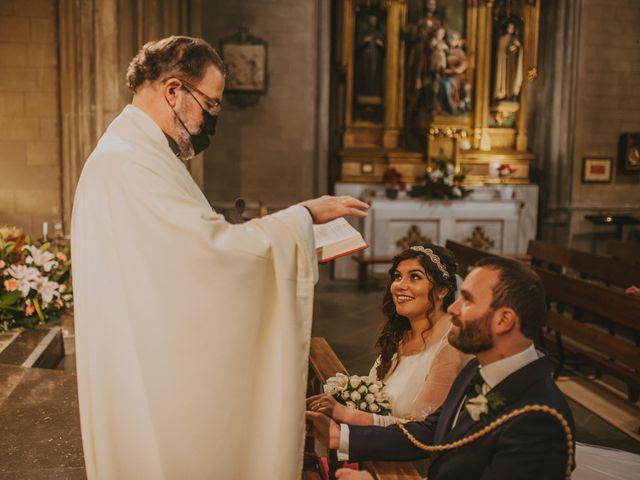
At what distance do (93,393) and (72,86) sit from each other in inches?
216

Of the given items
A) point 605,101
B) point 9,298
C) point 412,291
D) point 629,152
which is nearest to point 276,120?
point 605,101

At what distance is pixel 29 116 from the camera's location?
7.14m

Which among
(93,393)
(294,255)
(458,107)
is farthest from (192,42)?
(458,107)

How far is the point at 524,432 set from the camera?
1.56 m

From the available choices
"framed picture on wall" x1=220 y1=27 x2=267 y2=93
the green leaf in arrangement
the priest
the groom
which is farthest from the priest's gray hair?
"framed picture on wall" x1=220 y1=27 x2=267 y2=93

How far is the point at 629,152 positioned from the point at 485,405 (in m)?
10.1

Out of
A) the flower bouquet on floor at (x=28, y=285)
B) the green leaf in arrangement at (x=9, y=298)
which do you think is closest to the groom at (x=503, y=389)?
the flower bouquet on floor at (x=28, y=285)

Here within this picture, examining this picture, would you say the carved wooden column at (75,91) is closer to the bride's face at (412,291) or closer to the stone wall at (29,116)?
the stone wall at (29,116)

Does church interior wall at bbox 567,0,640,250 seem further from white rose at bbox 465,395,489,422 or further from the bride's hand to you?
white rose at bbox 465,395,489,422

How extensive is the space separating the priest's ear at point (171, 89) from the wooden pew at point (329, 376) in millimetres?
1196

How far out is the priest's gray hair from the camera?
6.32 feet

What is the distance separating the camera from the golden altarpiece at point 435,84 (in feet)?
31.9

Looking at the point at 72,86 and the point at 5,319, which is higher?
the point at 72,86

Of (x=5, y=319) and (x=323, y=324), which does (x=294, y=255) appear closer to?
(x=5, y=319)
